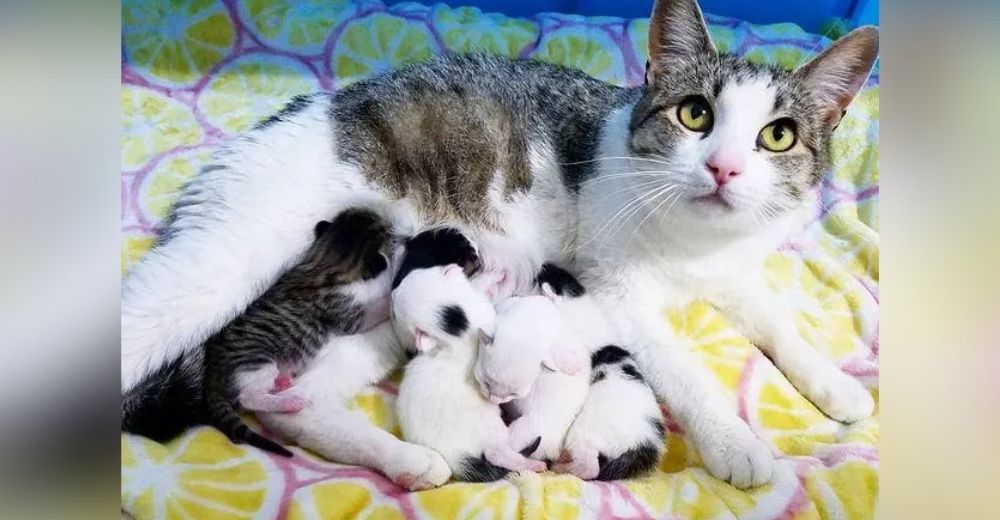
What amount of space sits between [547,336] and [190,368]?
1.91ft

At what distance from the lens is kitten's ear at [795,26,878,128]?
1204mm

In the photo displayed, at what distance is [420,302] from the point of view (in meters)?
1.23

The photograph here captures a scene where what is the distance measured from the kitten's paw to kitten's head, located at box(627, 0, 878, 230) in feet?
1.09

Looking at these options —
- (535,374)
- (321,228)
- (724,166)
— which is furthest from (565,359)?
(321,228)

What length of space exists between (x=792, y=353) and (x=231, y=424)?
3.28ft

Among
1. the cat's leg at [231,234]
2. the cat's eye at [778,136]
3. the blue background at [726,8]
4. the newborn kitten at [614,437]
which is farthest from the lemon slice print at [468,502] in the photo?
the blue background at [726,8]

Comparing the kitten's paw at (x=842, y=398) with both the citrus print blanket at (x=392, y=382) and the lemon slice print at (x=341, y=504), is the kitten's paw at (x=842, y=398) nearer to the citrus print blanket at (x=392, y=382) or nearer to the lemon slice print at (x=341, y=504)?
the citrus print blanket at (x=392, y=382)

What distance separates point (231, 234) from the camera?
4.10 feet

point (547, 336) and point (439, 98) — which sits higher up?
point (439, 98)

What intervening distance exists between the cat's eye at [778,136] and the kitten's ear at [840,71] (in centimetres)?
9
